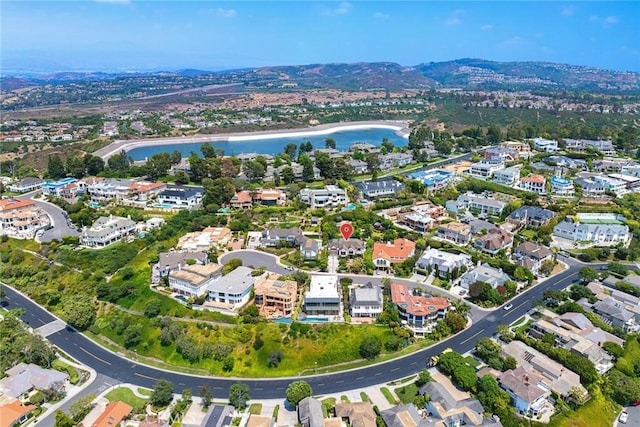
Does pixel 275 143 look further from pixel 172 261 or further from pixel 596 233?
pixel 596 233

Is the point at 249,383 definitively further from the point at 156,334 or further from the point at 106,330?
the point at 106,330

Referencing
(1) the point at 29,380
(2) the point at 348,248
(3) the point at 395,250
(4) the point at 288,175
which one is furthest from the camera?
(4) the point at 288,175

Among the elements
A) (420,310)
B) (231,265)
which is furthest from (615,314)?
(231,265)

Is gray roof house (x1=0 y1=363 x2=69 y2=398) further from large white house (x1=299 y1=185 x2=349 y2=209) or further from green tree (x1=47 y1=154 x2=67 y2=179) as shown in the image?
green tree (x1=47 y1=154 x2=67 y2=179)

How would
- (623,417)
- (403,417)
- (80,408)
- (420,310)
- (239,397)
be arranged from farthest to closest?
1. (420,310)
2. (239,397)
3. (623,417)
4. (80,408)
5. (403,417)

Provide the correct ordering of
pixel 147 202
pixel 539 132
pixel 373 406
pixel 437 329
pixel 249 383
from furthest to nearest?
pixel 539 132 < pixel 147 202 < pixel 437 329 < pixel 249 383 < pixel 373 406

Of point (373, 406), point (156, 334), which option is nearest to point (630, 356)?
point (373, 406)
